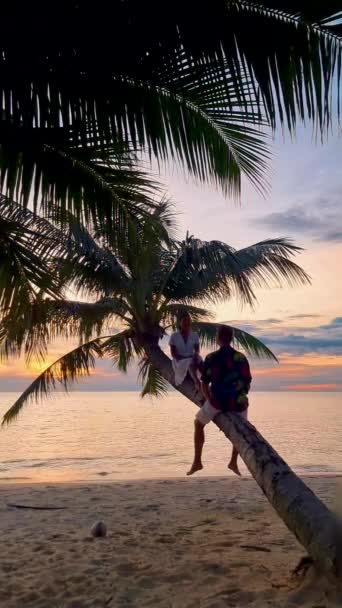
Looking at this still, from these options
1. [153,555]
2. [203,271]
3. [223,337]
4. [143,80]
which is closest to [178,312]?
[203,271]

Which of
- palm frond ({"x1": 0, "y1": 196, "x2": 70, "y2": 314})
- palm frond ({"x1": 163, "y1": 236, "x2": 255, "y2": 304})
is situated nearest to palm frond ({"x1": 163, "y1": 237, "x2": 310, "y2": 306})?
palm frond ({"x1": 163, "y1": 236, "x2": 255, "y2": 304})

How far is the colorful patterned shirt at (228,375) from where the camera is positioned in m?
7.31

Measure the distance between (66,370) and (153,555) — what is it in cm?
741

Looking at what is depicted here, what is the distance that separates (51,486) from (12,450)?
56.9 ft

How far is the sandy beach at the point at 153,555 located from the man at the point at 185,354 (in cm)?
195

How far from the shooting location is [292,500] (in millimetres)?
5203

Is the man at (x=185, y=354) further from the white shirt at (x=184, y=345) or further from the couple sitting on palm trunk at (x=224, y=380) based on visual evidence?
the couple sitting on palm trunk at (x=224, y=380)

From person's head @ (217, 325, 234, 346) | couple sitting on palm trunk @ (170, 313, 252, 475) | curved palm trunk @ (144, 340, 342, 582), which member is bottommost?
curved palm trunk @ (144, 340, 342, 582)

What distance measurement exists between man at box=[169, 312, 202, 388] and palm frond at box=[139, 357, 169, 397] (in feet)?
20.1

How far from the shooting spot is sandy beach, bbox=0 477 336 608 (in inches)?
203

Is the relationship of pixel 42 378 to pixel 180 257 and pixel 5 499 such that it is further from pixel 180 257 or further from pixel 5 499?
pixel 180 257

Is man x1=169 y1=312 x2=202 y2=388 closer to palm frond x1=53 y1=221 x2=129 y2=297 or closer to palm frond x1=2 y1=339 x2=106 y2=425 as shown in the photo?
palm frond x1=53 y1=221 x2=129 y2=297

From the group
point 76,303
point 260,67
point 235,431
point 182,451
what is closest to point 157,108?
point 260,67

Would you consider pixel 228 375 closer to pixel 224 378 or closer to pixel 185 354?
pixel 224 378
